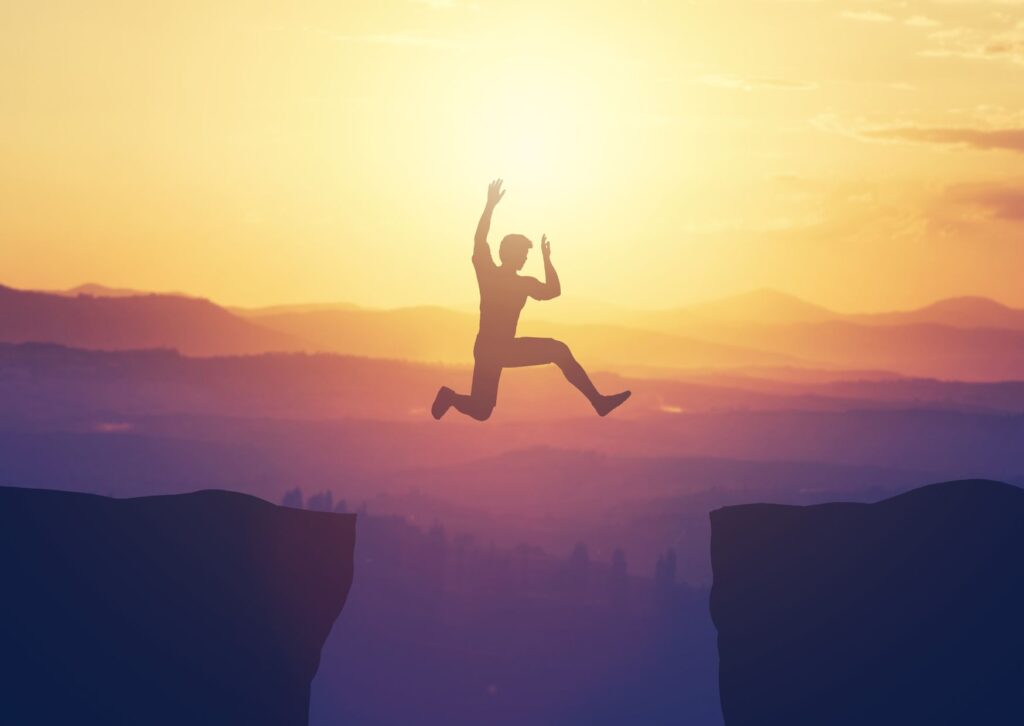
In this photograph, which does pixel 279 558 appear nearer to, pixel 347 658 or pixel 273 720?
pixel 273 720

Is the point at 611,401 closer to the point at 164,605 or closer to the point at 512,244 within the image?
the point at 512,244

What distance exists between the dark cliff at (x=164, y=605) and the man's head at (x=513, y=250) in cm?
393

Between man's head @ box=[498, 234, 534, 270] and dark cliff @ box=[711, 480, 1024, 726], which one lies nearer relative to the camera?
dark cliff @ box=[711, 480, 1024, 726]

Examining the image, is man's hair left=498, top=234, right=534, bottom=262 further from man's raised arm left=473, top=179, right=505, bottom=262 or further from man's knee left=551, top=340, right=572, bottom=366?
man's knee left=551, top=340, right=572, bottom=366

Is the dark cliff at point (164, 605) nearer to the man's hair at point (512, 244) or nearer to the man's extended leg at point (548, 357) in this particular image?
the man's extended leg at point (548, 357)

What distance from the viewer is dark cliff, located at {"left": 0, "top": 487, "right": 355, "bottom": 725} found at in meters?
14.9

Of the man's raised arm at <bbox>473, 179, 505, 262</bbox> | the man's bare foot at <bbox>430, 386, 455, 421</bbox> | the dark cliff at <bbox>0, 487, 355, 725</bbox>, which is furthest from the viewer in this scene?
the man's bare foot at <bbox>430, 386, 455, 421</bbox>

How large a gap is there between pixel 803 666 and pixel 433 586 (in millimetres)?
94129

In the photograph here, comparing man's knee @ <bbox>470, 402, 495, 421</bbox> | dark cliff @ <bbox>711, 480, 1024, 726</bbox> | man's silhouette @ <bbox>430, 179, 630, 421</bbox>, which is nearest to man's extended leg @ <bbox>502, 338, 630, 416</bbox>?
man's silhouette @ <bbox>430, 179, 630, 421</bbox>

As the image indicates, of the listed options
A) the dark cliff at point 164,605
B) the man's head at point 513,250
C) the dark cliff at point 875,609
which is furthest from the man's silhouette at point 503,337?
the dark cliff at point 875,609

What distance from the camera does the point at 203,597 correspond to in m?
15.8

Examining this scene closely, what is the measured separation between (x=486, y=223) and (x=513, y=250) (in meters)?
0.54

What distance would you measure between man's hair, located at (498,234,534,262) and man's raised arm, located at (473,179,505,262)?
0.68 ft

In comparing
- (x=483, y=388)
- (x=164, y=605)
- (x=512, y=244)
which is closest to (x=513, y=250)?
(x=512, y=244)
